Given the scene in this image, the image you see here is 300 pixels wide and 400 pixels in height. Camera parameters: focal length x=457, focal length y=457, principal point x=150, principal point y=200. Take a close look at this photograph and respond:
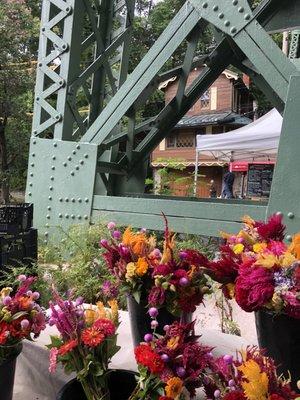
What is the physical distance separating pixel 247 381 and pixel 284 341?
1.60 feet

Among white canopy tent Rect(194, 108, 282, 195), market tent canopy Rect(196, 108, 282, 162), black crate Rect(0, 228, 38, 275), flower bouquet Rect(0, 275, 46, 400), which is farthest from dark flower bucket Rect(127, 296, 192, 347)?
market tent canopy Rect(196, 108, 282, 162)

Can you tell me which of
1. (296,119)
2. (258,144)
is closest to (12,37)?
(258,144)

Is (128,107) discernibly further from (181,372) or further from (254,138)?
(254,138)

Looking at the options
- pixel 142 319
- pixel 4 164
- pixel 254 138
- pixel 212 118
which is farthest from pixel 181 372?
pixel 212 118

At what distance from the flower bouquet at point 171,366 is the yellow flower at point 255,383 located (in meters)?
0.20

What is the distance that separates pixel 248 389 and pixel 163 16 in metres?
37.5

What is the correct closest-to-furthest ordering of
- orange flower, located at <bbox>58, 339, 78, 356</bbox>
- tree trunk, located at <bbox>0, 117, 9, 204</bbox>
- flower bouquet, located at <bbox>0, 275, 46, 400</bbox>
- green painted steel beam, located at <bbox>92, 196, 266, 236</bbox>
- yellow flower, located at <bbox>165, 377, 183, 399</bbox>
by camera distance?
yellow flower, located at <bbox>165, 377, 183, 399</bbox>
orange flower, located at <bbox>58, 339, 78, 356</bbox>
flower bouquet, located at <bbox>0, 275, 46, 400</bbox>
green painted steel beam, located at <bbox>92, 196, 266, 236</bbox>
tree trunk, located at <bbox>0, 117, 9, 204</bbox>

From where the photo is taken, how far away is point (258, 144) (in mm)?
12539

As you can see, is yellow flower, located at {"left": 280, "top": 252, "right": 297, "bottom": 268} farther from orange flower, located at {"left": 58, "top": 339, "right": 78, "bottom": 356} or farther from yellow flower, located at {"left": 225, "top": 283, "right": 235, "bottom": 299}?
orange flower, located at {"left": 58, "top": 339, "right": 78, "bottom": 356}

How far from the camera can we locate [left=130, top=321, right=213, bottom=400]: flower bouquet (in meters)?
1.23

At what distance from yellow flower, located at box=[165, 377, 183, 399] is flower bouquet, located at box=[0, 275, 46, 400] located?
639 mm

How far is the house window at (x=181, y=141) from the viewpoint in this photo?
3125cm

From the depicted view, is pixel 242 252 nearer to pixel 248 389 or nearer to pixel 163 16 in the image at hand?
pixel 248 389

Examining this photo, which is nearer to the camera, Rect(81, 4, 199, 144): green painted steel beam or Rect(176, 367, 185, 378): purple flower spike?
Rect(176, 367, 185, 378): purple flower spike
